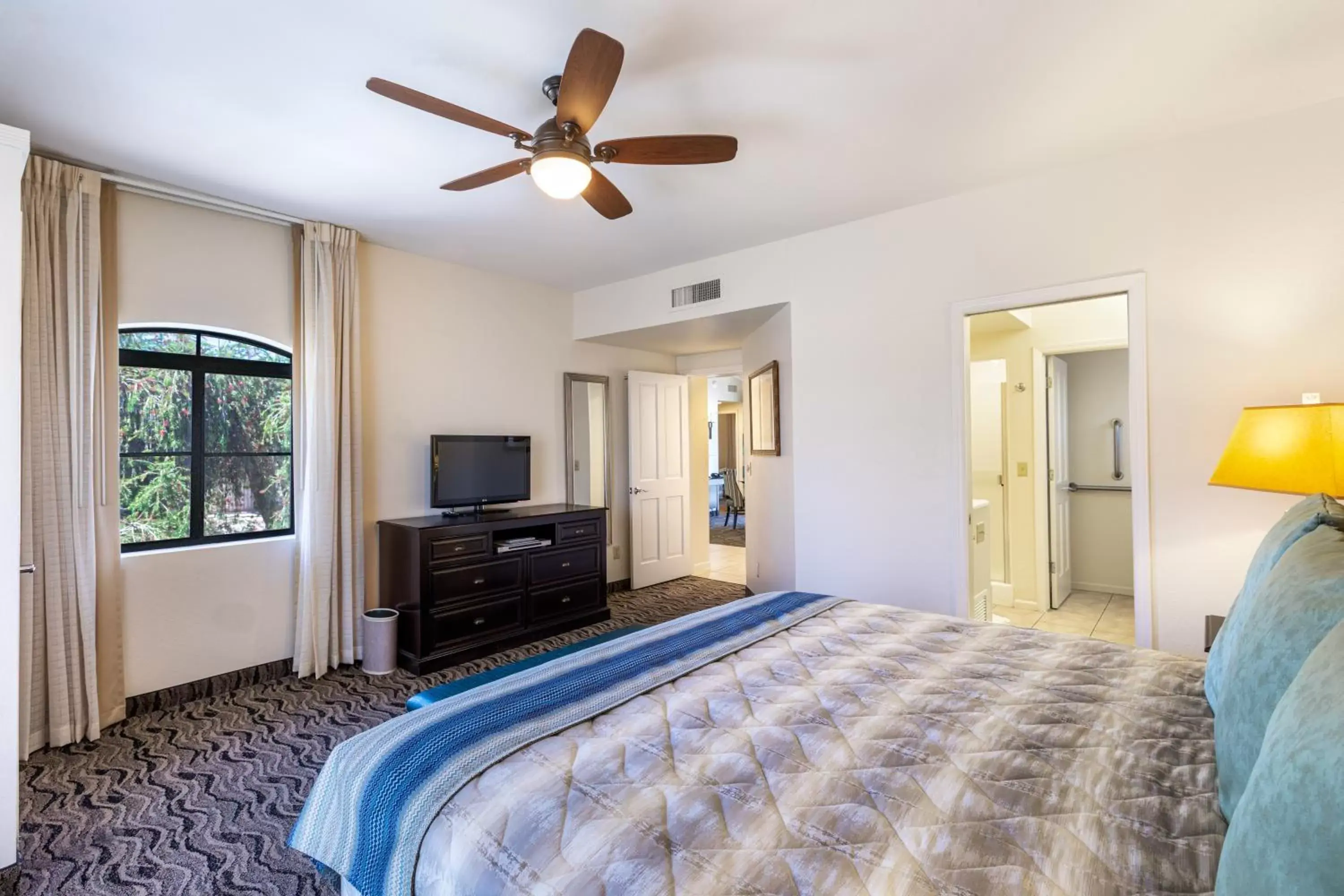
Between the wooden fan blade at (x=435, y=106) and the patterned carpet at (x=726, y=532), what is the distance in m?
6.25

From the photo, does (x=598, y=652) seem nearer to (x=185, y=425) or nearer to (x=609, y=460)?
(x=185, y=425)

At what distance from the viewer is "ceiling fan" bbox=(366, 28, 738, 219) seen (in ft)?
5.81

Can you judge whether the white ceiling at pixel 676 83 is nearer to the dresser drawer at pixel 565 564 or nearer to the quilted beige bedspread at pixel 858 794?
the quilted beige bedspread at pixel 858 794

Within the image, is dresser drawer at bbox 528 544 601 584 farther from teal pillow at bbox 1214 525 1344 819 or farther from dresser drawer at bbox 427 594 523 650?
teal pillow at bbox 1214 525 1344 819

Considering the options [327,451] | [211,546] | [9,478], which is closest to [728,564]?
[327,451]

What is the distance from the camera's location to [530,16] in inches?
74.4

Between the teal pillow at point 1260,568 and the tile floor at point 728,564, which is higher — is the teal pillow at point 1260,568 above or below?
above

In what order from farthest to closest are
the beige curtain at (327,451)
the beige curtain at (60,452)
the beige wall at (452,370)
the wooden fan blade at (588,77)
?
the beige wall at (452,370), the beige curtain at (327,451), the beige curtain at (60,452), the wooden fan blade at (588,77)

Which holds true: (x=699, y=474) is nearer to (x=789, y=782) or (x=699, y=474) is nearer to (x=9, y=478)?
(x=9, y=478)

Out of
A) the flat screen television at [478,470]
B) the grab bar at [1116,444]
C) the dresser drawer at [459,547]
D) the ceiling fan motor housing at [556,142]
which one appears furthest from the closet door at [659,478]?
the grab bar at [1116,444]

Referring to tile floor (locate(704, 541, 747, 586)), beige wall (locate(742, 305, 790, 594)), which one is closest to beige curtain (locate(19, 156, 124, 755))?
beige wall (locate(742, 305, 790, 594))

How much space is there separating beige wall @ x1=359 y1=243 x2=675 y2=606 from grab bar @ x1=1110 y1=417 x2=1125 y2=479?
4.27 meters

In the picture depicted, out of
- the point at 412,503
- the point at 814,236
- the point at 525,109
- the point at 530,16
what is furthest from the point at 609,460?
the point at 530,16

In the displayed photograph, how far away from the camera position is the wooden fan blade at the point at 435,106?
5.89 feet
